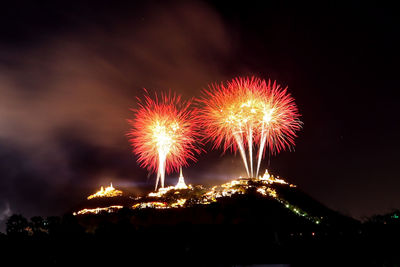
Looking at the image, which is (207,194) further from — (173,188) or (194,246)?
(194,246)

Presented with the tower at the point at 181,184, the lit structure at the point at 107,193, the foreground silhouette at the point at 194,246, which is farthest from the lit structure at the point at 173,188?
the foreground silhouette at the point at 194,246

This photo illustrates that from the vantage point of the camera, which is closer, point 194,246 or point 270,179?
point 194,246

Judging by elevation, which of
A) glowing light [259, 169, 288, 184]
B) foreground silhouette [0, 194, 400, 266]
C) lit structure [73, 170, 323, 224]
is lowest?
foreground silhouette [0, 194, 400, 266]

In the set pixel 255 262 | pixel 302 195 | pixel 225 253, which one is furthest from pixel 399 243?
pixel 302 195

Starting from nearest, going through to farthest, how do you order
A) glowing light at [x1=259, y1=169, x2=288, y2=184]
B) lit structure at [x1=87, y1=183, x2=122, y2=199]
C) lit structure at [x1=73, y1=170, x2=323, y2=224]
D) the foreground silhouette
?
the foreground silhouette, lit structure at [x1=73, y1=170, x2=323, y2=224], glowing light at [x1=259, y1=169, x2=288, y2=184], lit structure at [x1=87, y1=183, x2=122, y2=199]

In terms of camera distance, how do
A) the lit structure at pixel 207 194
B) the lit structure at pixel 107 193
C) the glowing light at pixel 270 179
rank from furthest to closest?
the lit structure at pixel 107 193 < the glowing light at pixel 270 179 < the lit structure at pixel 207 194

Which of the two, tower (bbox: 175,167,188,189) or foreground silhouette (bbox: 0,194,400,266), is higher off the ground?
tower (bbox: 175,167,188,189)

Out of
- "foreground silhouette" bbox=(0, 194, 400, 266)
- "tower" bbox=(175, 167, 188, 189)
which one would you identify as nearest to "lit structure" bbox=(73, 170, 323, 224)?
"tower" bbox=(175, 167, 188, 189)

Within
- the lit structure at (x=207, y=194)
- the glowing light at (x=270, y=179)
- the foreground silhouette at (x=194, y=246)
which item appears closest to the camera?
the foreground silhouette at (x=194, y=246)

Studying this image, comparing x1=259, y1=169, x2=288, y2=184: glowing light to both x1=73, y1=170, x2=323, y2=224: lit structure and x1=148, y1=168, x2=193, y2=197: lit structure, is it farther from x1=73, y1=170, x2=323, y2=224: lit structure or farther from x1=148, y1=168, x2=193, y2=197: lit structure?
x1=148, y1=168, x2=193, y2=197: lit structure

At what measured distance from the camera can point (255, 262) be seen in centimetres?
2345

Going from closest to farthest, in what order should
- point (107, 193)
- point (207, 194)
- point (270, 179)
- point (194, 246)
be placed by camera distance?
1. point (194, 246)
2. point (207, 194)
3. point (270, 179)
4. point (107, 193)

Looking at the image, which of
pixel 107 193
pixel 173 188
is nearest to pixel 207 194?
pixel 173 188

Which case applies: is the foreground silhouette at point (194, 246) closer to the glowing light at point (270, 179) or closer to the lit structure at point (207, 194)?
the lit structure at point (207, 194)
